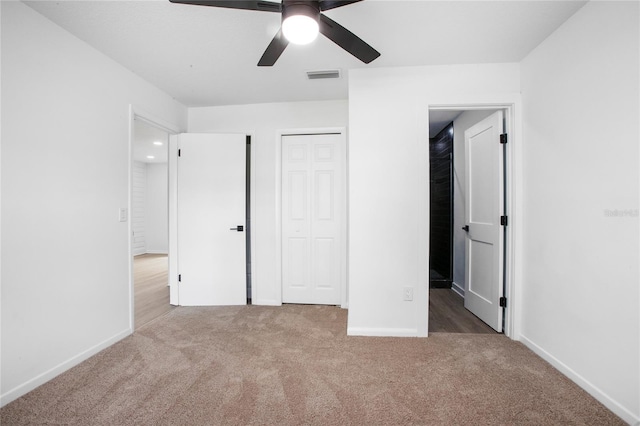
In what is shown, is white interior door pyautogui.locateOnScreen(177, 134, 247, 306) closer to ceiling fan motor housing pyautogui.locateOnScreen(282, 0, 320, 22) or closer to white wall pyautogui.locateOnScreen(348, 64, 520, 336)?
white wall pyautogui.locateOnScreen(348, 64, 520, 336)

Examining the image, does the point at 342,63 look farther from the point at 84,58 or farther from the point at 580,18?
the point at 84,58

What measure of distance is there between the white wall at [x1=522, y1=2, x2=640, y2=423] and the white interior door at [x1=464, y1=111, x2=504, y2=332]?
0.85ft

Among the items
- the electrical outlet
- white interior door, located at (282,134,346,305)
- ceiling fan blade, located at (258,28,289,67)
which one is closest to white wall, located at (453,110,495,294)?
the electrical outlet

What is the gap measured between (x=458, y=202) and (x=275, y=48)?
10.3ft

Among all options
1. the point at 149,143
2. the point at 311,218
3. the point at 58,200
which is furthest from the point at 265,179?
the point at 149,143

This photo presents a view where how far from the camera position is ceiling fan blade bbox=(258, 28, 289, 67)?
147 cm

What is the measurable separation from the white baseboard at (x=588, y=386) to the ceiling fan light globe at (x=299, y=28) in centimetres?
251

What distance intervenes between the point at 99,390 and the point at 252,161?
2396 mm

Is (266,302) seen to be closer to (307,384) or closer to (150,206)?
(307,384)

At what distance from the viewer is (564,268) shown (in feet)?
6.08

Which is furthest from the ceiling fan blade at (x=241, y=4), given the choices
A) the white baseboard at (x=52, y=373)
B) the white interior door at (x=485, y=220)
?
the white baseboard at (x=52, y=373)

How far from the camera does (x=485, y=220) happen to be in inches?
105

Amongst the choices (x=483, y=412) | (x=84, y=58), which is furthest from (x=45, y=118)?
(x=483, y=412)

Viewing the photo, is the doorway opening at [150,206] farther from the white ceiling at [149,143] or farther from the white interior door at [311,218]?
the white interior door at [311,218]
